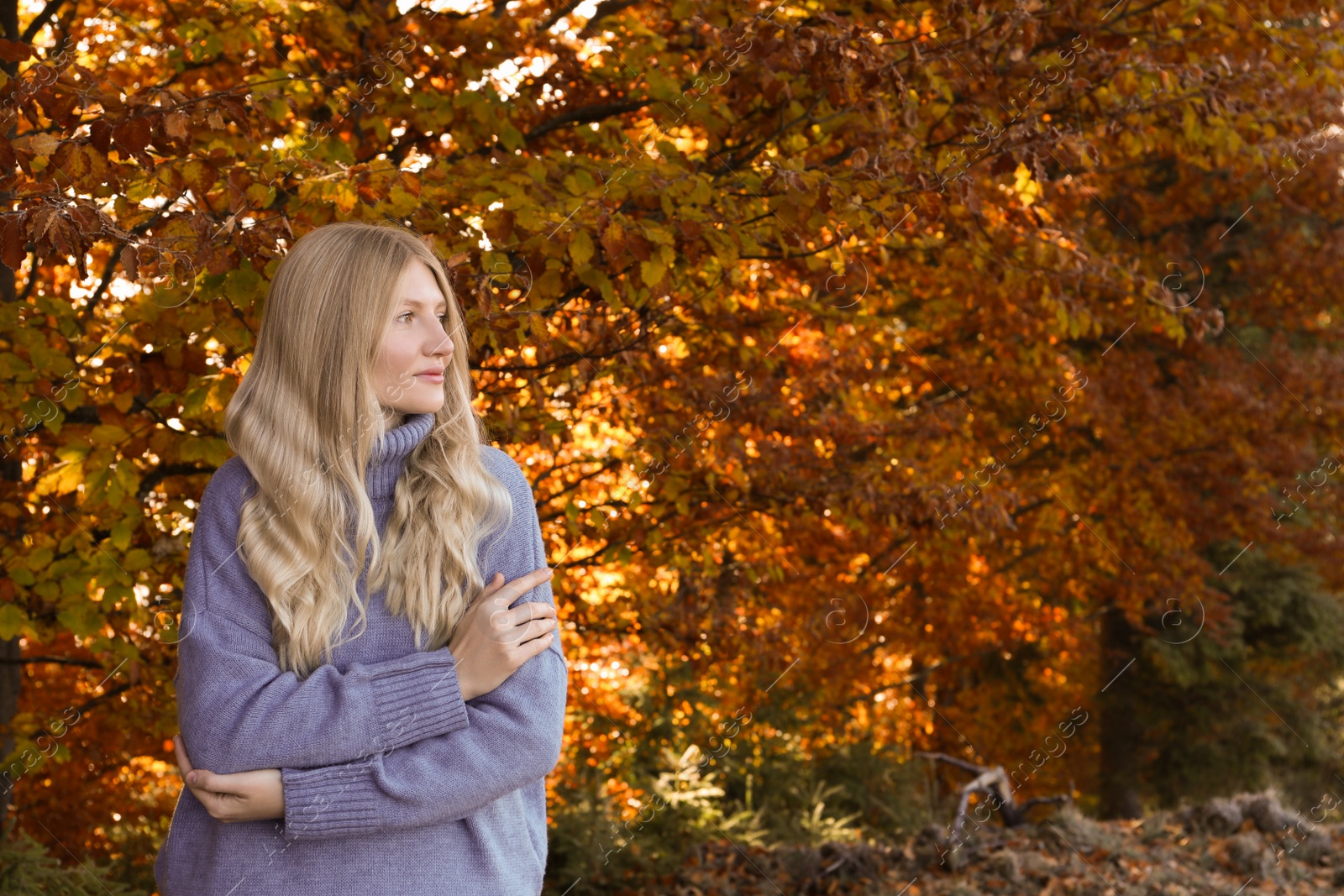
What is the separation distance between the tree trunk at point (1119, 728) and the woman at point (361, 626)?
39.5 ft

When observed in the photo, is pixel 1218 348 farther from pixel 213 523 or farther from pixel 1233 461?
pixel 213 523

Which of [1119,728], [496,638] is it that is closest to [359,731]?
[496,638]

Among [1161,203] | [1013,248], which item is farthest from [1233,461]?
[1013,248]

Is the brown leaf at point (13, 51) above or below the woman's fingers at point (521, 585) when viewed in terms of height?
above

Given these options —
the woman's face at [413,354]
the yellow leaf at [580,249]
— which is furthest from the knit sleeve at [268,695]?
the yellow leaf at [580,249]

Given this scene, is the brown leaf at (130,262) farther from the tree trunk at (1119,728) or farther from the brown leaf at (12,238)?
the tree trunk at (1119,728)

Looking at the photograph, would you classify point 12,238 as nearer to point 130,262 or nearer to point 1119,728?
point 130,262

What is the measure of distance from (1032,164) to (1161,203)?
903cm

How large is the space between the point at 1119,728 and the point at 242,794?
13.0m

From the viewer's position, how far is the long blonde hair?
6.58 ft

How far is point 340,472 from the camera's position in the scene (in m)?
2.06

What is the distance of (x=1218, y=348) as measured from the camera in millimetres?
11719

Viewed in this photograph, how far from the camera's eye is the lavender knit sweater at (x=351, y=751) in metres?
1.88

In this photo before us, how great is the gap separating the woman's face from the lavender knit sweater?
0.32 metres
